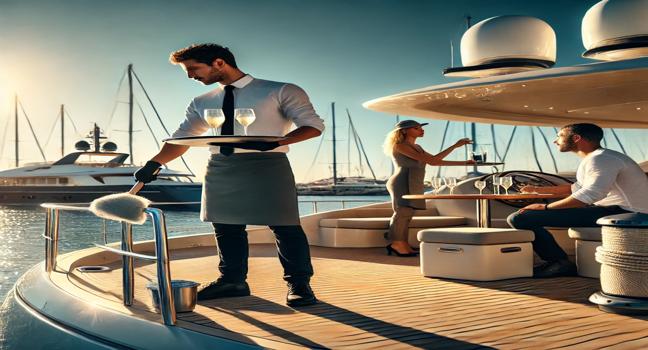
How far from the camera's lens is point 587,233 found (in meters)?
4.89

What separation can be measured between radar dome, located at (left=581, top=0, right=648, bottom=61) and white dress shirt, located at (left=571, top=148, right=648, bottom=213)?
2488 mm

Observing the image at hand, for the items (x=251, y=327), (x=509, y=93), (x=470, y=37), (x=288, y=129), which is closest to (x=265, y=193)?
→ (x=288, y=129)

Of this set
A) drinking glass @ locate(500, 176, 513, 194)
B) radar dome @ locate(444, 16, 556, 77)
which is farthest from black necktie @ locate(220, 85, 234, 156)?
radar dome @ locate(444, 16, 556, 77)

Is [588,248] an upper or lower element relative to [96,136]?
lower

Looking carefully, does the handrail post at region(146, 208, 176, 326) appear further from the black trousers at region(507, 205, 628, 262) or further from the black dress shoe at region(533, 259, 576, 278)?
the black dress shoe at region(533, 259, 576, 278)

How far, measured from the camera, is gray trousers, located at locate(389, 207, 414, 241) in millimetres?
6488

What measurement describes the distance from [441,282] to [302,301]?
1321 millimetres

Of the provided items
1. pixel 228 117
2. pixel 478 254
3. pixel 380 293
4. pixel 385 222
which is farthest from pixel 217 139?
pixel 385 222

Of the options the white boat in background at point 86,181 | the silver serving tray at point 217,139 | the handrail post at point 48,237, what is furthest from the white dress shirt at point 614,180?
the white boat in background at point 86,181

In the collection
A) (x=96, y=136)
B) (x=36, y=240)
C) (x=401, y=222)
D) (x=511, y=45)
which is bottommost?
(x=36, y=240)

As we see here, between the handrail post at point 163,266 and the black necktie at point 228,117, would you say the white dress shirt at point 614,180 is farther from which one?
the handrail post at point 163,266

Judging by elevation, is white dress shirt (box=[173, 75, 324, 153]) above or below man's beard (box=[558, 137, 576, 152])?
above

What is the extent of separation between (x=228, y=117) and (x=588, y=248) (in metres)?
2.60

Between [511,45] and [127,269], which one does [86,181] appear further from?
[127,269]
